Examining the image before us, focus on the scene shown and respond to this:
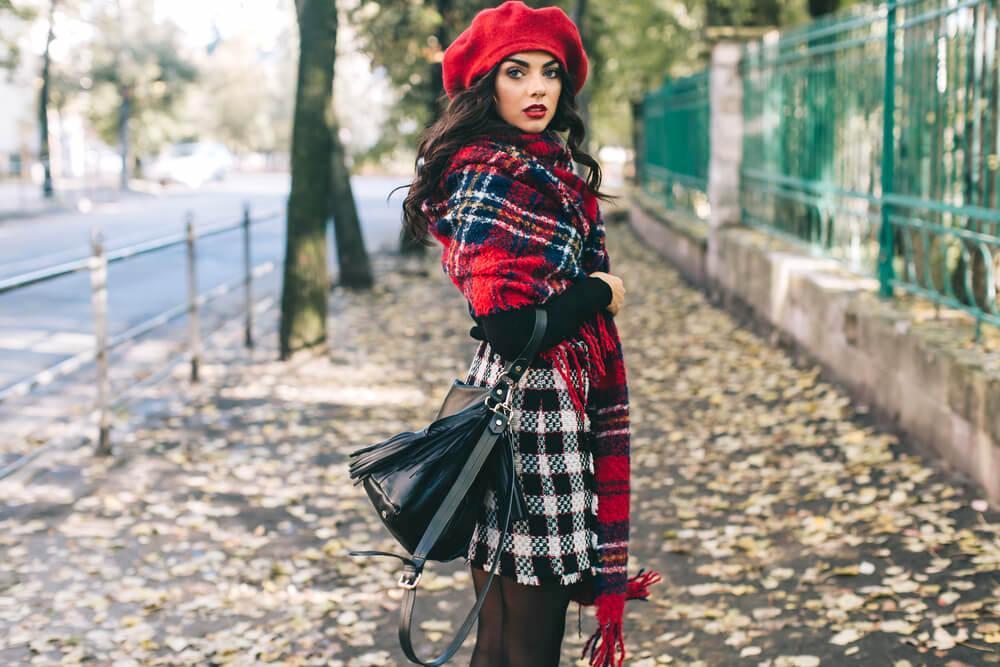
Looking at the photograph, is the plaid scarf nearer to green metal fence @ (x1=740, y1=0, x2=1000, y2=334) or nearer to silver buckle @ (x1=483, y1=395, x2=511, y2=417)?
silver buckle @ (x1=483, y1=395, x2=511, y2=417)

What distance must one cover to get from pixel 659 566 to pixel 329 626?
148 centimetres

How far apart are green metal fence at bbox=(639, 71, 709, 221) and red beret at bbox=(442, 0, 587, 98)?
12.0 metres

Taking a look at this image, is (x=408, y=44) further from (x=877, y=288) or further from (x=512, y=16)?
(x=512, y=16)

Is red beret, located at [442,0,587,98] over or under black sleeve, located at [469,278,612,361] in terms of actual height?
over

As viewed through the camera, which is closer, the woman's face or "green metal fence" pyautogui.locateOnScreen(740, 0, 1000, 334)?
the woman's face

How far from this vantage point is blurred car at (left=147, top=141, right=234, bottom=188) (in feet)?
157

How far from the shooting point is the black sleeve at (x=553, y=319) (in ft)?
8.34

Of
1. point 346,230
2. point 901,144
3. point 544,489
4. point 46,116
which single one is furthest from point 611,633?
point 46,116

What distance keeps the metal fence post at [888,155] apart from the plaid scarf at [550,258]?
17.0 feet

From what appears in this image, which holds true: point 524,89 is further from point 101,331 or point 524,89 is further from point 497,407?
point 101,331

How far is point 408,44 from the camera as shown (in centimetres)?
1738

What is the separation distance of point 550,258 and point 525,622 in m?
0.82

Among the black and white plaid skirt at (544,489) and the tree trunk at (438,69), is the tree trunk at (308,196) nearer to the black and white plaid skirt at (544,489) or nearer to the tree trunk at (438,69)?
the tree trunk at (438,69)

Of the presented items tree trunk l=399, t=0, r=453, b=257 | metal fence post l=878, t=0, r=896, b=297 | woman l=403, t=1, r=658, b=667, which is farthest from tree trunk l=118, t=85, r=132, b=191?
woman l=403, t=1, r=658, b=667
